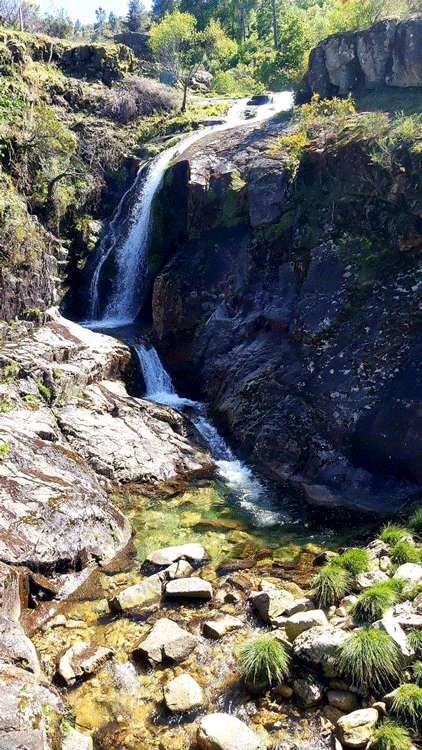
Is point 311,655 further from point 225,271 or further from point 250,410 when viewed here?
point 225,271

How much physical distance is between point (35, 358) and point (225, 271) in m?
7.06

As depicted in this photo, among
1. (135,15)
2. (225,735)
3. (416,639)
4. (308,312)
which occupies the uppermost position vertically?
(135,15)

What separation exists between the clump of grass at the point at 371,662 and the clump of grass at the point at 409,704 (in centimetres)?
22

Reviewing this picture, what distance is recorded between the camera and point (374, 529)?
9227mm

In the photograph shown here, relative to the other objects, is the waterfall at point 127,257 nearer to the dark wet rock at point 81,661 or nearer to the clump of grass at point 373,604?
the dark wet rock at point 81,661

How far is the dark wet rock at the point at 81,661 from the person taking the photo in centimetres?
563

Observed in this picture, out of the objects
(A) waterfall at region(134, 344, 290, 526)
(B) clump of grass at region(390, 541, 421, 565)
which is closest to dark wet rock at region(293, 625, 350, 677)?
(B) clump of grass at region(390, 541, 421, 565)

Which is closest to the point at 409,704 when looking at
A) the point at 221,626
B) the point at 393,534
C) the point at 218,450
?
the point at 221,626

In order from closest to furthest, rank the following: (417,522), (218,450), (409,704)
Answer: (409,704)
(417,522)
(218,450)

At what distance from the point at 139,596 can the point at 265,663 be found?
7.71 ft

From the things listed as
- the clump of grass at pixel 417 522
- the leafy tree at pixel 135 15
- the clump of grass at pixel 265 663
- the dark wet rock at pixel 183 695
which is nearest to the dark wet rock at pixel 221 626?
the clump of grass at pixel 265 663

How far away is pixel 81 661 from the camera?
5.83m

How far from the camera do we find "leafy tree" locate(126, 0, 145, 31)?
51.2 m

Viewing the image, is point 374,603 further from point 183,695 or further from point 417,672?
point 183,695
